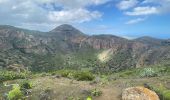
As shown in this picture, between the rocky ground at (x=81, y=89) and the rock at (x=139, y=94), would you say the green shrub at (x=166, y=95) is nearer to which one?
the rock at (x=139, y=94)

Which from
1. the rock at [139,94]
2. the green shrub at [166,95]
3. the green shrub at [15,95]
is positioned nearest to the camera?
the rock at [139,94]

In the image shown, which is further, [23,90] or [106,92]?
[23,90]

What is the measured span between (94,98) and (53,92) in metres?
3.80

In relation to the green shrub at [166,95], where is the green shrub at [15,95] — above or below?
below

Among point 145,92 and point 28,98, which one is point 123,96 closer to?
point 145,92

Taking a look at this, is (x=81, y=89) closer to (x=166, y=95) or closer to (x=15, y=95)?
(x=15, y=95)

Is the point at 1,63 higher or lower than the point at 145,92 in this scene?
lower

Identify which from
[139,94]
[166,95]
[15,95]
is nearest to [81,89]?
[15,95]

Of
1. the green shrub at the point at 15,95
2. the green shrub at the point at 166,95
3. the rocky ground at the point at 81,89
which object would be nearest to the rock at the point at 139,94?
the green shrub at the point at 166,95

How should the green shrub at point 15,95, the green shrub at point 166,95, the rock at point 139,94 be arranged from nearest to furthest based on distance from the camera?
the rock at point 139,94
the green shrub at point 166,95
the green shrub at point 15,95

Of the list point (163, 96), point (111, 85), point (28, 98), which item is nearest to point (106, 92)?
point (111, 85)

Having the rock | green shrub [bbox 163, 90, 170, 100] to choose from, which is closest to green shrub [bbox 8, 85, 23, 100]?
the rock

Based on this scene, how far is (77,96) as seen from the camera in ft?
81.6

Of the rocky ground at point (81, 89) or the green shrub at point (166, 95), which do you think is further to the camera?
the rocky ground at point (81, 89)
